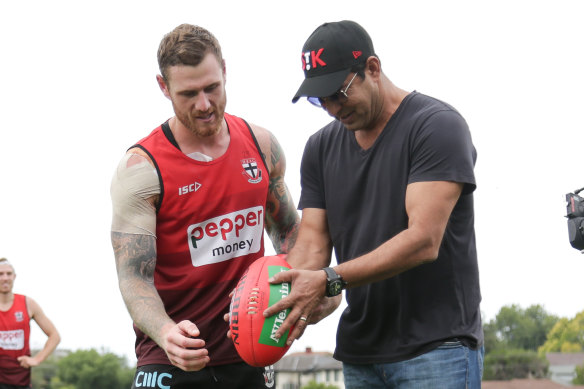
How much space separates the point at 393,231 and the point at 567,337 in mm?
54466

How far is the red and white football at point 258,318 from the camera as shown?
4172 mm

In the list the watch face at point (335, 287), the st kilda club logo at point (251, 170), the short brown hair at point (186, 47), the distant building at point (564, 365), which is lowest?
the distant building at point (564, 365)

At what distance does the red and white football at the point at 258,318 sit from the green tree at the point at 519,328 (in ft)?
131

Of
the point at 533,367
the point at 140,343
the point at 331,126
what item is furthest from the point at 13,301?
the point at 533,367

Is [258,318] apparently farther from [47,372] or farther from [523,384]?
[523,384]

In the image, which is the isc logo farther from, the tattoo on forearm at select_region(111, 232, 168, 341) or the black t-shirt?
the black t-shirt

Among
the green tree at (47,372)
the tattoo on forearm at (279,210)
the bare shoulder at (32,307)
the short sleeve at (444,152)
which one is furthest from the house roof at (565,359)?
the short sleeve at (444,152)

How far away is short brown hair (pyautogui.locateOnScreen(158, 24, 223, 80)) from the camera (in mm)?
4676

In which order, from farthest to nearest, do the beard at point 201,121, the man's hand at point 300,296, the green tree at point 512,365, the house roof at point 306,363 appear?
the house roof at point 306,363, the green tree at point 512,365, the beard at point 201,121, the man's hand at point 300,296

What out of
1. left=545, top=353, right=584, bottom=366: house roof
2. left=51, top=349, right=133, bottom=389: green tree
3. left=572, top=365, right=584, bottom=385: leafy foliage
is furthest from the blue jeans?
left=545, top=353, right=584, bottom=366: house roof

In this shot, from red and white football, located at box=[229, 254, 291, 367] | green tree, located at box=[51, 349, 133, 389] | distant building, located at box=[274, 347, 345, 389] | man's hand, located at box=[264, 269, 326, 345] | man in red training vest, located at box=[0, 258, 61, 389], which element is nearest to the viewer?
man's hand, located at box=[264, 269, 326, 345]

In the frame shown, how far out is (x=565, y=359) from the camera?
5159 cm

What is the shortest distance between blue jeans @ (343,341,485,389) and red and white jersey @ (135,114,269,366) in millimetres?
1175

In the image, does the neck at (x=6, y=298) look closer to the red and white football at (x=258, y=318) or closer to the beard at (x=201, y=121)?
the beard at (x=201, y=121)
